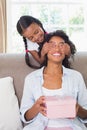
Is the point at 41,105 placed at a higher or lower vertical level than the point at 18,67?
lower

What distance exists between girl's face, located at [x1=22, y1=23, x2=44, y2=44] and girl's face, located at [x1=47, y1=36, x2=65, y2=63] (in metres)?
0.13

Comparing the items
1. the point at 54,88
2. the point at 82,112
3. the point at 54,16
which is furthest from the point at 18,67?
the point at 54,16

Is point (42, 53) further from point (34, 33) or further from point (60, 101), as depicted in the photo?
point (60, 101)

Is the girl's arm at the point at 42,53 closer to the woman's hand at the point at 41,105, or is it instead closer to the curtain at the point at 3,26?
the woman's hand at the point at 41,105

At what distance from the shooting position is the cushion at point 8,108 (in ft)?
5.50

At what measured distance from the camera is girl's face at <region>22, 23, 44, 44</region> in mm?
1768

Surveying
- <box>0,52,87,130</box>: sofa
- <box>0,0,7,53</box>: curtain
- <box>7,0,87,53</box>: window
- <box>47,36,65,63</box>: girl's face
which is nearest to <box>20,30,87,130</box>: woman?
<box>47,36,65,63</box>: girl's face

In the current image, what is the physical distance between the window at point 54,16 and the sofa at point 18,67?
1.25 m

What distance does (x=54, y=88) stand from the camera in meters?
1.67

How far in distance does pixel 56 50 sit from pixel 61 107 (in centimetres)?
39

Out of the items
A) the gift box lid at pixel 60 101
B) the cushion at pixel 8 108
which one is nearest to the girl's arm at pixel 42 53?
the cushion at pixel 8 108

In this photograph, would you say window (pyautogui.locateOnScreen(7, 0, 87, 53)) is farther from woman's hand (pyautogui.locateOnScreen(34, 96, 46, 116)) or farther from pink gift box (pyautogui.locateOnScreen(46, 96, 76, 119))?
pink gift box (pyautogui.locateOnScreen(46, 96, 76, 119))

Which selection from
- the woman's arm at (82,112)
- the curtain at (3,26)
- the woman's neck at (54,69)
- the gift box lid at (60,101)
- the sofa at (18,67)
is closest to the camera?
the gift box lid at (60,101)

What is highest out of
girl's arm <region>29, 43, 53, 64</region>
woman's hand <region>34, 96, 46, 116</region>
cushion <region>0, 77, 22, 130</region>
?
girl's arm <region>29, 43, 53, 64</region>
